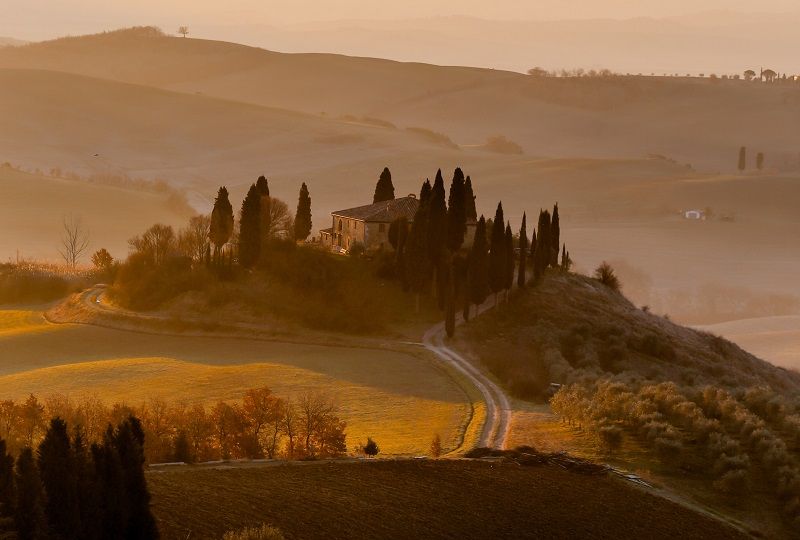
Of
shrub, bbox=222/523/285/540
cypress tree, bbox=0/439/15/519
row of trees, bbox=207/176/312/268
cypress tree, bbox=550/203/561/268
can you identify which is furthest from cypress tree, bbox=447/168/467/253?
cypress tree, bbox=0/439/15/519

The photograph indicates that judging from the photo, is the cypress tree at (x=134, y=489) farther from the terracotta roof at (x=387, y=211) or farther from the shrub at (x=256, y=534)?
the terracotta roof at (x=387, y=211)

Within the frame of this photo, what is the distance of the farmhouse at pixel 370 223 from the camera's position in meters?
76.2

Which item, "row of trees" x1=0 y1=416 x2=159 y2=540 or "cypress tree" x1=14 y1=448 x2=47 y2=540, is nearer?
"cypress tree" x1=14 y1=448 x2=47 y2=540

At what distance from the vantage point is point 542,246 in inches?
3039

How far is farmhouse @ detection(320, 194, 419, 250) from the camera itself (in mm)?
76250

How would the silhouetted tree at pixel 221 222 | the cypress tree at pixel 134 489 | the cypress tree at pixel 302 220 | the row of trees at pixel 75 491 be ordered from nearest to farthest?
1. the row of trees at pixel 75 491
2. the cypress tree at pixel 134 489
3. the silhouetted tree at pixel 221 222
4. the cypress tree at pixel 302 220

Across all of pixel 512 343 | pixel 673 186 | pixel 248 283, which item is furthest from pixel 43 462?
pixel 673 186

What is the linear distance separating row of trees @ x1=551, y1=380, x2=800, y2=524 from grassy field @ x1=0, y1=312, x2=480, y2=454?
5358 millimetres

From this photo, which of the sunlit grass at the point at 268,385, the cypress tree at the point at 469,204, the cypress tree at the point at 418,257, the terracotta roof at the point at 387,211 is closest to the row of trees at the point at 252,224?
the terracotta roof at the point at 387,211

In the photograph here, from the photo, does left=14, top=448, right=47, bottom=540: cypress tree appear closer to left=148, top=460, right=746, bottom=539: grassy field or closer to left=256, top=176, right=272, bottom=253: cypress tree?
left=148, top=460, right=746, bottom=539: grassy field

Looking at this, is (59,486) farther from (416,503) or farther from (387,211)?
(387,211)

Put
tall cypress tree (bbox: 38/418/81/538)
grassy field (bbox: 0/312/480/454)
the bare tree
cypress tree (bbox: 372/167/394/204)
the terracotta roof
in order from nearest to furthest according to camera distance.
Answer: tall cypress tree (bbox: 38/418/81/538)
grassy field (bbox: 0/312/480/454)
the terracotta roof
cypress tree (bbox: 372/167/394/204)
the bare tree

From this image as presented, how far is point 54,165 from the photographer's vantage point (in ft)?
648

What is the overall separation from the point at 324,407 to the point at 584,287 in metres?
34.4
